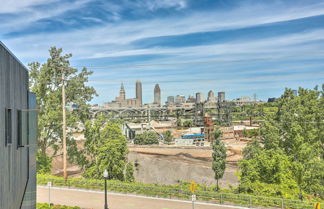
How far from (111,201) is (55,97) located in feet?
54.4

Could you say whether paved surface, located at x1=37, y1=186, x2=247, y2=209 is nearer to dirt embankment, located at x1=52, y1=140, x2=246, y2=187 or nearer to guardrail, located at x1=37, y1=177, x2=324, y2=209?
guardrail, located at x1=37, y1=177, x2=324, y2=209

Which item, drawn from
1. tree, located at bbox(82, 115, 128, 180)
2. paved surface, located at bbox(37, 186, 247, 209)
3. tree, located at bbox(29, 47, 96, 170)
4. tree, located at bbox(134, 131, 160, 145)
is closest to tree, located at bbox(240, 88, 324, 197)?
paved surface, located at bbox(37, 186, 247, 209)

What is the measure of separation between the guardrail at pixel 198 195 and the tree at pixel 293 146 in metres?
4.06

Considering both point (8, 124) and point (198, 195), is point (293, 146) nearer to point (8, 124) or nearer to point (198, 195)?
point (198, 195)

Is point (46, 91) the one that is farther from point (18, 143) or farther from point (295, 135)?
point (18, 143)

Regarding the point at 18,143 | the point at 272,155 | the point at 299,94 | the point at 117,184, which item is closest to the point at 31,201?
the point at 18,143

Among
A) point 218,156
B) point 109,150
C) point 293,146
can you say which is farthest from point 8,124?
point 293,146

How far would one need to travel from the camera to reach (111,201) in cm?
2147

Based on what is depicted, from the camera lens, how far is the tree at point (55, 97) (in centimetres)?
3422

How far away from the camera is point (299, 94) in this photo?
114 feet

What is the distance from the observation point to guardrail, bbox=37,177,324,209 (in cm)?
1877

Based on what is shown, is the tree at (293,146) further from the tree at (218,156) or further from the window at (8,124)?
the window at (8,124)

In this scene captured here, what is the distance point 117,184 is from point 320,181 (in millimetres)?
18995

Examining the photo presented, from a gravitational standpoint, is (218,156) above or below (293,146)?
below
